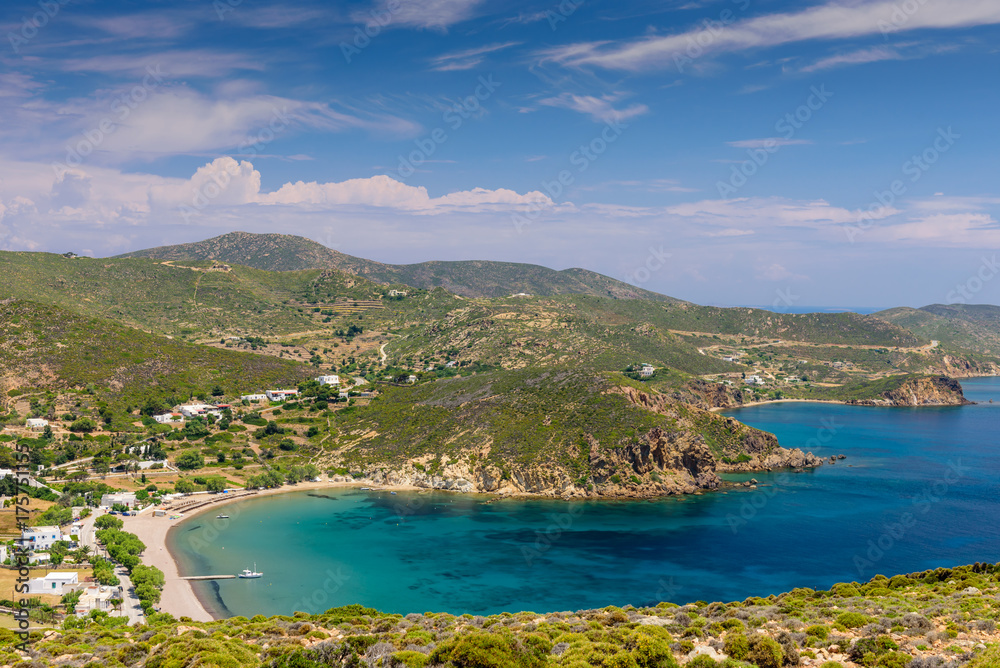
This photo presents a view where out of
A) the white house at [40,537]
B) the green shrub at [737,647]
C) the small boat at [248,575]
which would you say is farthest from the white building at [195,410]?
the green shrub at [737,647]

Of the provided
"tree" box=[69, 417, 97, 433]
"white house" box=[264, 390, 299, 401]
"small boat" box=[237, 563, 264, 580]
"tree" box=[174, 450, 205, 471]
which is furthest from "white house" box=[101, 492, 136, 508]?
"white house" box=[264, 390, 299, 401]

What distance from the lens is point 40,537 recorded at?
2403 inches

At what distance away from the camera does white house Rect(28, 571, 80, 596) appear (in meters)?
51.1

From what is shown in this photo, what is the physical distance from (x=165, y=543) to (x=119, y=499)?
42.2 ft

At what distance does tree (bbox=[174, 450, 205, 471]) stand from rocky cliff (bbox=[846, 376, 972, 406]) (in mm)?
172206

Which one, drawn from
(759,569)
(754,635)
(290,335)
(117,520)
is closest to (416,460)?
(117,520)

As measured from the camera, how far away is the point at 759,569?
2566 inches

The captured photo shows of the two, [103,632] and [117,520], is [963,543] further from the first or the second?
[117,520]

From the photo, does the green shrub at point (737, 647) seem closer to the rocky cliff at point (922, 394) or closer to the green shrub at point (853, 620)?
the green shrub at point (853, 620)

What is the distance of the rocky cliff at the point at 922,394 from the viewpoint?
184 m

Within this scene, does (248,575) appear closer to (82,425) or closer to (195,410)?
(82,425)

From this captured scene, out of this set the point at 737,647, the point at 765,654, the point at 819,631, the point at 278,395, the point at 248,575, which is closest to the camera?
the point at 765,654

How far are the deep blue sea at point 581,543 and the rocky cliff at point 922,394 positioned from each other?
274 ft

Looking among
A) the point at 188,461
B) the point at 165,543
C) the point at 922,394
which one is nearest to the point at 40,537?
the point at 165,543
